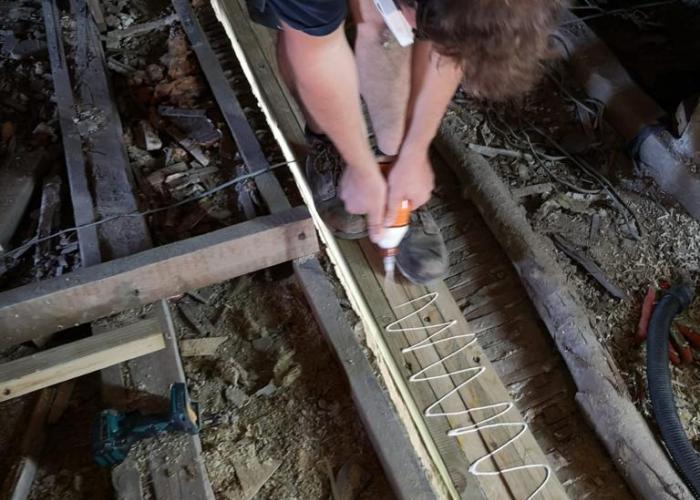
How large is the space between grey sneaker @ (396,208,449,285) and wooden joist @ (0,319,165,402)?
811 millimetres

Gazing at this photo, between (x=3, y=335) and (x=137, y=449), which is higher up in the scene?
(x=3, y=335)

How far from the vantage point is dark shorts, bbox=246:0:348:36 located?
134 cm

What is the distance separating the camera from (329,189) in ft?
6.96

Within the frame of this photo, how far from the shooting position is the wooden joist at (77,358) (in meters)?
1.90

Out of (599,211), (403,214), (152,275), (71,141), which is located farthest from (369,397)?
(71,141)

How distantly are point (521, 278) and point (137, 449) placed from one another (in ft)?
4.60

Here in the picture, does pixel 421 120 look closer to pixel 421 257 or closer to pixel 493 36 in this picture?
pixel 421 257

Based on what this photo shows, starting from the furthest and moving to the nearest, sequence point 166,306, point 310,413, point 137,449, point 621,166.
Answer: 1. point 621,166
2. point 166,306
3. point 310,413
4. point 137,449

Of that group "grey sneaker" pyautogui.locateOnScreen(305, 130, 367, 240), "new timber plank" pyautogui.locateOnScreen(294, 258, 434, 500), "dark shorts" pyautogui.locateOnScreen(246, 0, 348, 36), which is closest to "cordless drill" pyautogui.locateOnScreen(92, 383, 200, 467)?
"new timber plank" pyautogui.locateOnScreen(294, 258, 434, 500)

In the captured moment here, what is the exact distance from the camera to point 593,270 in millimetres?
2311

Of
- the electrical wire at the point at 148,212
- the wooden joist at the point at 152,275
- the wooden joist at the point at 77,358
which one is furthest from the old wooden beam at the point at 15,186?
the wooden joist at the point at 77,358

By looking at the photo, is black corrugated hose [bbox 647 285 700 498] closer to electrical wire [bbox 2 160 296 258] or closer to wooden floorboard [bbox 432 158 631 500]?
wooden floorboard [bbox 432 158 631 500]

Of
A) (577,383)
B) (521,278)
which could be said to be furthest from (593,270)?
(577,383)

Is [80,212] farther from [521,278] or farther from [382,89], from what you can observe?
[521,278]
